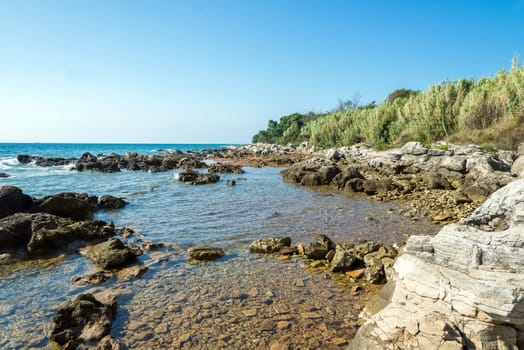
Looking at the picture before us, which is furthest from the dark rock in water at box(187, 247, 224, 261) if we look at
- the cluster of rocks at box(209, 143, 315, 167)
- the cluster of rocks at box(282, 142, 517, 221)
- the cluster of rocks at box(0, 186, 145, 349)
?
the cluster of rocks at box(209, 143, 315, 167)

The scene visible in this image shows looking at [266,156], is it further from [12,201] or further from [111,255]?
[111,255]

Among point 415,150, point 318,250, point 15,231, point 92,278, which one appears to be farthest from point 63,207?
point 415,150

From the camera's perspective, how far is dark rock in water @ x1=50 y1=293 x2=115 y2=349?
423 centimetres

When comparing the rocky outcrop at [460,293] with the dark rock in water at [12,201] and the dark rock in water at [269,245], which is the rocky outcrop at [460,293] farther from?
the dark rock in water at [12,201]

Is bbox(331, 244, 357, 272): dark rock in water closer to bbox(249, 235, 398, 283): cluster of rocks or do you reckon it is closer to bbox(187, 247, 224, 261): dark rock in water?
bbox(249, 235, 398, 283): cluster of rocks

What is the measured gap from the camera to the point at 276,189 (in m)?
17.9

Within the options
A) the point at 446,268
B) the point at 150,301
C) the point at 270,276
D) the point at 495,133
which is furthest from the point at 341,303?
the point at 495,133

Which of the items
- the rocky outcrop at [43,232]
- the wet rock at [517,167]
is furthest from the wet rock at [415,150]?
the rocky outcrop at [43,232]

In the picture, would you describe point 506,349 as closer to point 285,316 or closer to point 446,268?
point 446,268

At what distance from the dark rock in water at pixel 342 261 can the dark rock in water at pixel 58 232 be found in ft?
22.2

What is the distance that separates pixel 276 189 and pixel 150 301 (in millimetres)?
12981

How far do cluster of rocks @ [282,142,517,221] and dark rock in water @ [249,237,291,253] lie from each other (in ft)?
18.8

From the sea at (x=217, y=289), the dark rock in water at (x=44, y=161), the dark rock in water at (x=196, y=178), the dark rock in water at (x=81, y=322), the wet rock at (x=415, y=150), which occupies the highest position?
the wet rock at (x=415, y=150)

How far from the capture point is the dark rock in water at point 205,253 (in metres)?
7.26
